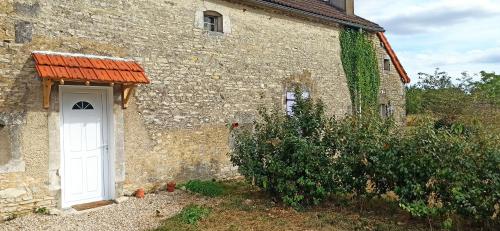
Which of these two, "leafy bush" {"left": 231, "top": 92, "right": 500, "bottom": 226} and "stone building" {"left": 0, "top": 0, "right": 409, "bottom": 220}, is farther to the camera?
"stone building" {"left": 0, "top": 0, "right": 409, "bottom": 220}

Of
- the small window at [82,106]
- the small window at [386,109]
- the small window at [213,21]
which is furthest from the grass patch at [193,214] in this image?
the small window at [386,109]

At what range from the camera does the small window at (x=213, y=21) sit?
9.72 metres

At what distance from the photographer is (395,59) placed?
16.0m

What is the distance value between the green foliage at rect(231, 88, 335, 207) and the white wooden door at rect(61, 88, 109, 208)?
2.73 m

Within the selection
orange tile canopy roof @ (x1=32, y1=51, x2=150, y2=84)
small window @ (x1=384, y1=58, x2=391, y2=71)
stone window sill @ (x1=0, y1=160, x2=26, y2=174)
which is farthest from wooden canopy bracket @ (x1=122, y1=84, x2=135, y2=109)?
small window @ (x1=384, y1=58, x2=391, y2=71)

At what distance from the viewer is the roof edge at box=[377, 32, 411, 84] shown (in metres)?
15.3

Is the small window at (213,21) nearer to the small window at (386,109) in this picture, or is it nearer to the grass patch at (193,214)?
the grass patch at (193,214)

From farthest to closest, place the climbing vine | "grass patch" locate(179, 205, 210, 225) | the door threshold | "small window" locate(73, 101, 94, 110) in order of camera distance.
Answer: the climbing vine → "small window" locate(73, 101, 94, 110) → the door threshold → "grass patch" locate(179, 205, 210, 225)

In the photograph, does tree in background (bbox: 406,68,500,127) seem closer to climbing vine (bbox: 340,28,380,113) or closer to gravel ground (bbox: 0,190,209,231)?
climbing vine (bbox: 340,28,380,113)

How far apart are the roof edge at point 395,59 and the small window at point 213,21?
7938mm

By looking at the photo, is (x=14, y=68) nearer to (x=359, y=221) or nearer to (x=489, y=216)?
(x=359, y=221)

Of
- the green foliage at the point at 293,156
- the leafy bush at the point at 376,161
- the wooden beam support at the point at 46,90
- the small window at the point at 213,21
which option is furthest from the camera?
the small window at the point at 213,21

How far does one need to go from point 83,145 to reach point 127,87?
1.40 metres

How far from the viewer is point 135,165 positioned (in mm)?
8094
